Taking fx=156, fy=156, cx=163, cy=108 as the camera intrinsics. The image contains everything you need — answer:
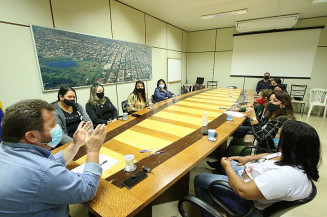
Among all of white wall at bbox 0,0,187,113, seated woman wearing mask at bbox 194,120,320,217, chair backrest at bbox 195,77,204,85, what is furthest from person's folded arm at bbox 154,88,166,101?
chair backrest at bbox 195,77,204,85

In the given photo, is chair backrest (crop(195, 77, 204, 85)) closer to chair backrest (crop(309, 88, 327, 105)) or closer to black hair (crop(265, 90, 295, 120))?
chair backrest (crop(309, 88, 327, 105))

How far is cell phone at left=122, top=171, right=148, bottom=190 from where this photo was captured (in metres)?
0.93

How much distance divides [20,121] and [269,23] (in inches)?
254

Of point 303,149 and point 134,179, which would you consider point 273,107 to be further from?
point 134,179

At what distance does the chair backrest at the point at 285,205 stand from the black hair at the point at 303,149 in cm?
9

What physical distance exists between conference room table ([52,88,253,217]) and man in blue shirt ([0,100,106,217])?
0.14 m

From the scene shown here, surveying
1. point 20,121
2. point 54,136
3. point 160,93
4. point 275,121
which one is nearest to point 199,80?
point 160,93

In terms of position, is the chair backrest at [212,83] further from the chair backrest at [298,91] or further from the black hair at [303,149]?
the black hair at [303,149]

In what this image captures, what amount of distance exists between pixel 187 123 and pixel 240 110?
111 centimetres

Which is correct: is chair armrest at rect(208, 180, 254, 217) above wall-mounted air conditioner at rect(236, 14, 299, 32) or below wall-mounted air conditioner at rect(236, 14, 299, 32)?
below

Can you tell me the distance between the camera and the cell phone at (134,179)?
93cm

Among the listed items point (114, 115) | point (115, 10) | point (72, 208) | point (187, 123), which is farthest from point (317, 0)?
point (72, 208)

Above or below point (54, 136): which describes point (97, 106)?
below

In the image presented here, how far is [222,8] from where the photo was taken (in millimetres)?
4305
